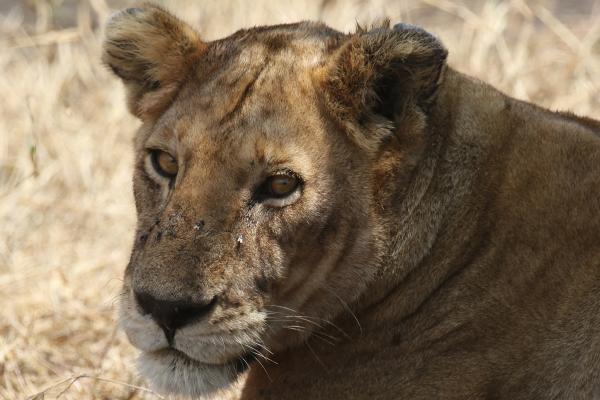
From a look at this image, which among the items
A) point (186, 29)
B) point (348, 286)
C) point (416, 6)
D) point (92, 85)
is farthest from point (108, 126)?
point (348, 286)

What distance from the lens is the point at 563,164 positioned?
3.69 meters

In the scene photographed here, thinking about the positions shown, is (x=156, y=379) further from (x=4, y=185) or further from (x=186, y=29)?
(x=4, y=185)

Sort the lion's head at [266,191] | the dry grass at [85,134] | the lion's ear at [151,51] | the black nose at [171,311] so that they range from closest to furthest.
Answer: the black nose at [171,311], the lion's head at [266,191], the lion's ear at [151,51], the dry grass at [85,134]

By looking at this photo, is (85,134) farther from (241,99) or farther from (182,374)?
(182,374)

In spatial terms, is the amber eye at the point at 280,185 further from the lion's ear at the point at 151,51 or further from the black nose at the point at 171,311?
the lion's ear at the point at 151,51

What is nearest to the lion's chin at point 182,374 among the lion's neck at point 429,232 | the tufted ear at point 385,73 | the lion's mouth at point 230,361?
the lion's mouth at point 230,361

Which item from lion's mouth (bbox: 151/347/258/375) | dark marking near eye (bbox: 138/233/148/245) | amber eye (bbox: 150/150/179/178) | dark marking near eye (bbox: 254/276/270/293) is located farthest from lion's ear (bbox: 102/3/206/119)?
lion's mouth (bbox: 151/347/258/375)

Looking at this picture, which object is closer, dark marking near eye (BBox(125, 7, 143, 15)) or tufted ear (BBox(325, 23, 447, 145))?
tufted ear (BBox(325, 23, 447, 145))

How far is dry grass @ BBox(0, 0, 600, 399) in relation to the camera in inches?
205

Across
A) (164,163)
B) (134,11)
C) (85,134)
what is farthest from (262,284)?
(85,134)

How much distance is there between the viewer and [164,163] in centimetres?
365

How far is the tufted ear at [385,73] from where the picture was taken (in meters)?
3.44

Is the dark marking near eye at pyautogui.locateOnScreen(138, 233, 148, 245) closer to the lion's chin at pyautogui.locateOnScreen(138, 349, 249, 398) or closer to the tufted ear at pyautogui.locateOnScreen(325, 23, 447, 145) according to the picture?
the lion's chin at pyautogui.locateOnScreen(138, 349, 249, 398)

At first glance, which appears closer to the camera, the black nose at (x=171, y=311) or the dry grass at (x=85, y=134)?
the black nose at (x=171, y=311)
